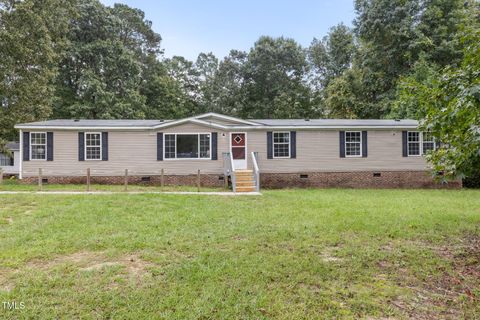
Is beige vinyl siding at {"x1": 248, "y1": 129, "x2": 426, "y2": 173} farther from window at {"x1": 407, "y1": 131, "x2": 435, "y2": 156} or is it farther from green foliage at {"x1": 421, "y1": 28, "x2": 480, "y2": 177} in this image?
green foliage at {"x1": 421, "y1": 28, "x2": 480, "y2": 177}

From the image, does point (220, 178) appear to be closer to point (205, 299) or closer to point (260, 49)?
point (205, 299)

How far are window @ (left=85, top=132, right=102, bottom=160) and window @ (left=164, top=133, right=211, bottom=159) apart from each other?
2816 millimetres

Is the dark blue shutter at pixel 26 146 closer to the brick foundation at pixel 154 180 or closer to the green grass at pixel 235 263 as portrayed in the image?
the brick foundation at pixel 154 180

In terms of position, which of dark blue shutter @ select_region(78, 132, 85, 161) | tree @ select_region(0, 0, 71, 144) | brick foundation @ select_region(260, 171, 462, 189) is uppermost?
tree @ select_region(0, 0, 71, 144)

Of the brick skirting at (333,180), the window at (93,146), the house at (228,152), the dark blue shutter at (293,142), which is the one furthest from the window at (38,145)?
the dark blue shutter at (293,142)

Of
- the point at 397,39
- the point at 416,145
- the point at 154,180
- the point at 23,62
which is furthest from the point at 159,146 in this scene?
the point at 397,39

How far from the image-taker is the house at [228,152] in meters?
14.0

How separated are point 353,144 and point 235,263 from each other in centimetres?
1231

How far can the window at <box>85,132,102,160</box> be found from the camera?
46.5ft

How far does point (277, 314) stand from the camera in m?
→ 3.13

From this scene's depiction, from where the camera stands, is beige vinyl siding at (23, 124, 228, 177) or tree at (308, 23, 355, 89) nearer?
beige vinyl siding at (23, 124, 228, 177)

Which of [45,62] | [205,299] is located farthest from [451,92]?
[45,62]

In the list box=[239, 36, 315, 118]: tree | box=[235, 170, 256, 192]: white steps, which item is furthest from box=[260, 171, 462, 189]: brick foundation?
box=[239, 36, 315, 118]: tree

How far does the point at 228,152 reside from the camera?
14633 millimetres
